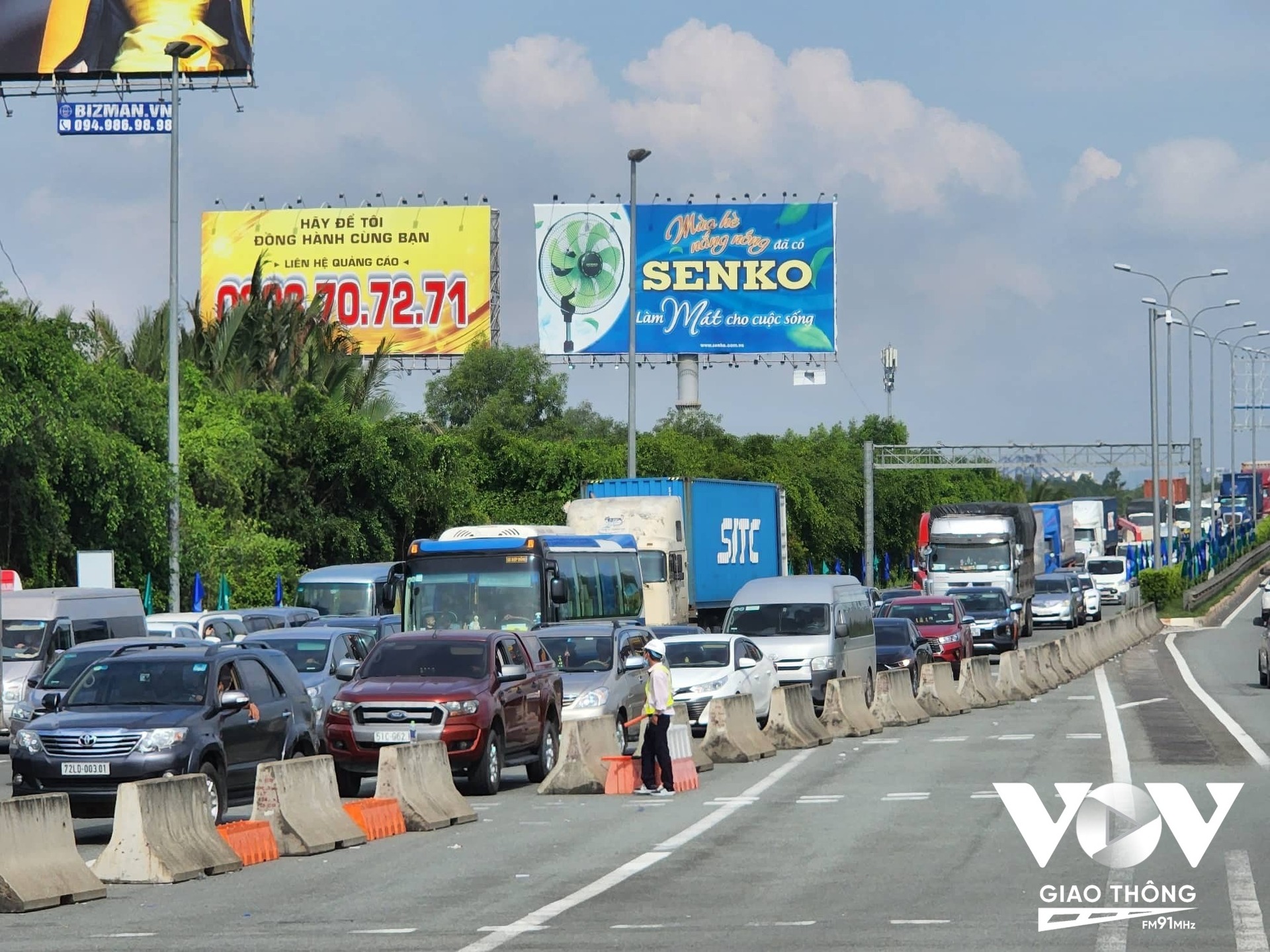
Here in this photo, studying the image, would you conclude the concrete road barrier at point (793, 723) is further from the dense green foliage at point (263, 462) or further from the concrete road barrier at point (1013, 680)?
the dense green foliage at point (263, 462)

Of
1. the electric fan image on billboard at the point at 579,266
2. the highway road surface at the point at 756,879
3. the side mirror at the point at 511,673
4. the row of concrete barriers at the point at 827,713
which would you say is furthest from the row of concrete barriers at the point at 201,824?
the electric fan image on billboard at the point at 579,266

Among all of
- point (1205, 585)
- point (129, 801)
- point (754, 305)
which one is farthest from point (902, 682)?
point (1205, 585)

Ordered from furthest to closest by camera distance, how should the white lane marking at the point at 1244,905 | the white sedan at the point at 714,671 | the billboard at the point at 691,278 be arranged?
the billboard at the point at 691,278 < the white sedan at the point at 714,671 < the white lane marking at the point at 1244,905

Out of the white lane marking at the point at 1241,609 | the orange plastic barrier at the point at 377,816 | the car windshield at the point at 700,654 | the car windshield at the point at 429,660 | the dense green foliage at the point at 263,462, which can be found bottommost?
the white lane marking at the point at 1241,609

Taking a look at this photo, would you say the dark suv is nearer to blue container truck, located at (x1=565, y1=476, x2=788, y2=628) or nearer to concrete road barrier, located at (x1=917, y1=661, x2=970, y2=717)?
concrete road barrier, located at (x1=917, y1=661, x2=970, y2=717)

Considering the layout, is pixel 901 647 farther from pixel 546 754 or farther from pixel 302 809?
pixel 302 809

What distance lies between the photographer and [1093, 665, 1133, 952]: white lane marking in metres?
10.1

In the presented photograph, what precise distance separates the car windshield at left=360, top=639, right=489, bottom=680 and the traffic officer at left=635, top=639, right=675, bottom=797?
2084mm

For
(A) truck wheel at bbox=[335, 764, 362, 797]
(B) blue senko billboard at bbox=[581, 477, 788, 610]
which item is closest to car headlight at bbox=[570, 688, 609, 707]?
(A) truck wheel at bbox=[335, 764, 362, 797]

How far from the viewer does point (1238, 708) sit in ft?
98.3

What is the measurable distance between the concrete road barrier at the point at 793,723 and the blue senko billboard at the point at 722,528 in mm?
13004

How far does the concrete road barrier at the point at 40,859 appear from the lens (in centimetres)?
1195

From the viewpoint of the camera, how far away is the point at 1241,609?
255ft

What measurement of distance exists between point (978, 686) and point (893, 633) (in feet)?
10.8
